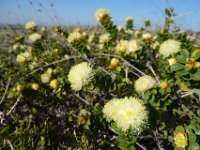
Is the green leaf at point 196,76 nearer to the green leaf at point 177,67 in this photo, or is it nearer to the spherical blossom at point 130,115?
the green leaf at point 177,67

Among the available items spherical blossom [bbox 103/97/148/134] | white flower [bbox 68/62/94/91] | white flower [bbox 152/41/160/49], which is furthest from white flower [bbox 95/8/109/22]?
spherical blossom [bbox 103/97/148/134]

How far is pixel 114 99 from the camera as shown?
2303 mm

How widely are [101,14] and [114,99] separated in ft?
6.17

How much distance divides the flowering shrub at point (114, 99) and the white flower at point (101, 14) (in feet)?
0.04

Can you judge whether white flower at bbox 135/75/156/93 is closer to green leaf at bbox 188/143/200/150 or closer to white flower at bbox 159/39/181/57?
white flower at bbox 159/39/181/57

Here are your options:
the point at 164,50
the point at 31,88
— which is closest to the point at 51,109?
the point at 31,88

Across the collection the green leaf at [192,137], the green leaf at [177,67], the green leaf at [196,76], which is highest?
the green leaf at [177,67]

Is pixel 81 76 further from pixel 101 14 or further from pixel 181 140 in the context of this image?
pixel 101 14

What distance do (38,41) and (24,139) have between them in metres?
2.58

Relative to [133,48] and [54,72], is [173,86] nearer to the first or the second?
[133,48]

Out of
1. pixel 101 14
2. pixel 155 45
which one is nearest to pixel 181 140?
pixel 101 14

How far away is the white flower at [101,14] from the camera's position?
3957 mm

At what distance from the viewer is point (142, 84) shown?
267 cm

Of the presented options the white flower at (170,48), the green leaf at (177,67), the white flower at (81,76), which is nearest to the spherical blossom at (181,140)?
the green leaf at (177,67)
